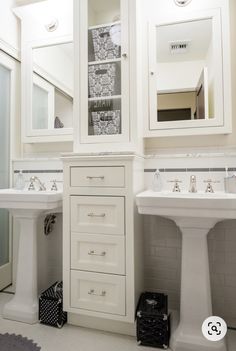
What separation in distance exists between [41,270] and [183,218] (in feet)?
3.61

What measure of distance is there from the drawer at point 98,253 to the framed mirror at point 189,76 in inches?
31.1

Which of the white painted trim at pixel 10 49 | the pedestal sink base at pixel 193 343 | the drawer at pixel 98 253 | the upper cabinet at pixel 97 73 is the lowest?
the pedestal sink base at pixel 193 343

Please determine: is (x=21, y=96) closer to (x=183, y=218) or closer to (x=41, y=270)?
(x=41, y=270)

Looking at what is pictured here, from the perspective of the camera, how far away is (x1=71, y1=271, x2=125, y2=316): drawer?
4.53 feet

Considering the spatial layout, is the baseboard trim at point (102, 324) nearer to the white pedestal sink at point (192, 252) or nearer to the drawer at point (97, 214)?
the white pedestal sink at point (192, 252)

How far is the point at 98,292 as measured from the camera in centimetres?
142

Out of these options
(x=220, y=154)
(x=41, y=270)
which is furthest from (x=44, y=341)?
(x=220, y=154)

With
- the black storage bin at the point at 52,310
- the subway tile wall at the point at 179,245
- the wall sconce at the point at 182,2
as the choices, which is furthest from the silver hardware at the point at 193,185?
the wall sconce at the point at 182,2

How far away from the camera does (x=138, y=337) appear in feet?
4.44

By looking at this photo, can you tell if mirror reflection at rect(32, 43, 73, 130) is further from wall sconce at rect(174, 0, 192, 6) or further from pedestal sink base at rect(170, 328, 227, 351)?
pedestal sink base at rect(170, 328, 227, 351)

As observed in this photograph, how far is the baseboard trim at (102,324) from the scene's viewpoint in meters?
1.42

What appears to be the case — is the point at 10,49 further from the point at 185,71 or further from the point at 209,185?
the point at 209,185

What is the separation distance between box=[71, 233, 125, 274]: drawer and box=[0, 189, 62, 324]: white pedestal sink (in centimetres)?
Result: 29

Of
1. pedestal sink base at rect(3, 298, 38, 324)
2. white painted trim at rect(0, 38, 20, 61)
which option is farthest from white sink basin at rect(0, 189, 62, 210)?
white painted trim at rect(0, 38, 20, 61)
